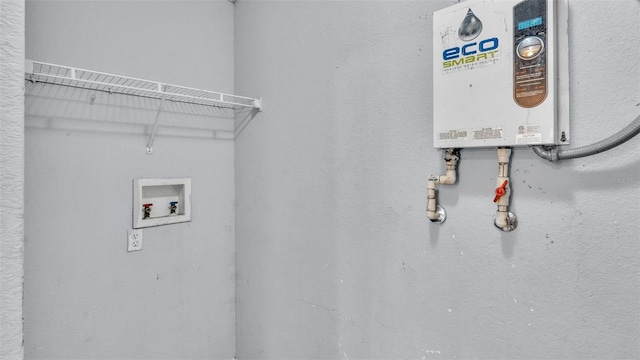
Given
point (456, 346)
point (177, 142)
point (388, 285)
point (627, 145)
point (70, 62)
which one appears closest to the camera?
point (627, 145)

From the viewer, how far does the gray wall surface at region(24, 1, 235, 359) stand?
1.21 metres

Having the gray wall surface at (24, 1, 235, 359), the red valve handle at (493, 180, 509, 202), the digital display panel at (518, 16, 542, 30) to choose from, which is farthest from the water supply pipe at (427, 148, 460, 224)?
the gray wall surface at (24, 1, 235, 359)

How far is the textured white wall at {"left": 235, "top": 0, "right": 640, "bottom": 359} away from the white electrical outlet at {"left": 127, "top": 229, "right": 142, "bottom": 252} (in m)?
0.48

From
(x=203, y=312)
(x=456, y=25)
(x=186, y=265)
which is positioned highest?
(x=456, y=25)

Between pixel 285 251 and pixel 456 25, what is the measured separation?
1.10 metres

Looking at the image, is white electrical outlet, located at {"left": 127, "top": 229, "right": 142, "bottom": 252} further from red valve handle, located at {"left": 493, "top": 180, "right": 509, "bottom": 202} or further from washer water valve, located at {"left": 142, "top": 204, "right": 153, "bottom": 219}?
red valve handle, located at {"left": 493, "top": 180, "right": 509, "bottom": 202}

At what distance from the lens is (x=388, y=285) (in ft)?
3.71

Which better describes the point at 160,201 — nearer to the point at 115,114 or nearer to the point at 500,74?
the point at 115,114

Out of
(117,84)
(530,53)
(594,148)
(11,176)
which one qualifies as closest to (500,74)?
(530,53)

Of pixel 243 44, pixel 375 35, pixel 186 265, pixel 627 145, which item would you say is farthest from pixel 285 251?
pixel 627 145

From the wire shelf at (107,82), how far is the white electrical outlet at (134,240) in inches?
23.4

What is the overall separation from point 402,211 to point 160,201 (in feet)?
3.66

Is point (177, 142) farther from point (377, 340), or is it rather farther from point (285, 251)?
point (377, 340)

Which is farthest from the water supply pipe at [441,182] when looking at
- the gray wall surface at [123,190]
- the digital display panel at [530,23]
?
the gray wall surface at [123,190]
